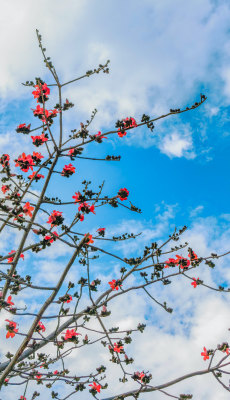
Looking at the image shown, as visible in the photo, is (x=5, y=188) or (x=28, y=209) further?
(x=5, y=188)

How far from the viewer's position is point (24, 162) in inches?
165

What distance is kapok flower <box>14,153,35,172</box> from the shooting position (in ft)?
13.8

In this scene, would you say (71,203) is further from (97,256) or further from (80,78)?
(80,78)

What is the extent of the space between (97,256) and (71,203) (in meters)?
0.94

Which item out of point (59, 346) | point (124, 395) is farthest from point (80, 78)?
point (124, 395)

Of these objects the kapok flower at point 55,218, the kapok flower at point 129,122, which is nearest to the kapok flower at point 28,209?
the kapok flower at point 55,218

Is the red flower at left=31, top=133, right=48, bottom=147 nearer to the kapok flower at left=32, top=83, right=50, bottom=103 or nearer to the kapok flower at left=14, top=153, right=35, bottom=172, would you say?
the kapok flower at left=14, top=153, right=35, bottom=172

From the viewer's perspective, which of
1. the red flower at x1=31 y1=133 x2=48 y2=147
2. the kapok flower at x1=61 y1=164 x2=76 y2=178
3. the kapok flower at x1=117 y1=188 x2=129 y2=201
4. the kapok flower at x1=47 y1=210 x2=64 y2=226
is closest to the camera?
the kapok flower at x1=47 y1=210 x2=64 y2=226

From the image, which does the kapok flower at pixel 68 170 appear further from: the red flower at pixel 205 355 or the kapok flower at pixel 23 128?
the red flower at pixel 205 355

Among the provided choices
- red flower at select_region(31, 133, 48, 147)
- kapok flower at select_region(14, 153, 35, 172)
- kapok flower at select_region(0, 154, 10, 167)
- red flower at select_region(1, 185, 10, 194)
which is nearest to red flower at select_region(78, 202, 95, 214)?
kapok flower at select_region(14, 153, 35, 172)

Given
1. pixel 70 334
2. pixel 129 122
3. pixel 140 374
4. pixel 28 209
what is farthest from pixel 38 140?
pixel 140 374

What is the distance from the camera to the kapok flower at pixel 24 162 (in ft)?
13.8

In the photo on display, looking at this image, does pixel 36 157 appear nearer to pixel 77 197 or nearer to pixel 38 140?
pixel 38 140

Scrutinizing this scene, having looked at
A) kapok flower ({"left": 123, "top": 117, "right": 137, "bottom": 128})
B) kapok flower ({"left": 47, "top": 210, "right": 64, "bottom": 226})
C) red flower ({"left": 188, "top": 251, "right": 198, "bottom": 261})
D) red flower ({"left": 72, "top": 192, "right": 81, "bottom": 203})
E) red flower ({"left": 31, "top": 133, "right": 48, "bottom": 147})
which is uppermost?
red flower ({"left": 31, "top": 133, "right": 48, "bottom": 147})
